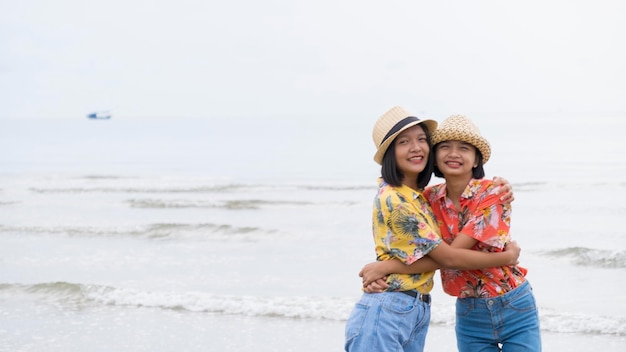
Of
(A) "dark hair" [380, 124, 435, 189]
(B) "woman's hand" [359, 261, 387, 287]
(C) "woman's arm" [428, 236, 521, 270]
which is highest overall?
(A) "dark hair" [380, 124, 435, 189]

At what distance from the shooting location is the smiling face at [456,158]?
312 cm

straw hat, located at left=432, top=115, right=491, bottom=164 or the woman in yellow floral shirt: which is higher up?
straw hat, located at left=432, top=115, right=491, bottom=164

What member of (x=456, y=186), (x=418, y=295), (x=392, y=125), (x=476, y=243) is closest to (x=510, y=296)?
(x=476, y=243)

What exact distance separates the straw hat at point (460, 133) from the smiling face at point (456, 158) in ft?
A: 0.09

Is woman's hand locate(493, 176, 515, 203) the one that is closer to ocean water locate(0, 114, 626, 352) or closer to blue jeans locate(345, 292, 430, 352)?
blue jeans locate(345, 292, 430, 352)

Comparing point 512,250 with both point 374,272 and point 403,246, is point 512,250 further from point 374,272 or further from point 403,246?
point 374,272

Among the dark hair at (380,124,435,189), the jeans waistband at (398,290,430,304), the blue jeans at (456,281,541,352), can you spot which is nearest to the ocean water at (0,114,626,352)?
the blue jeans at (456,281,541,352)

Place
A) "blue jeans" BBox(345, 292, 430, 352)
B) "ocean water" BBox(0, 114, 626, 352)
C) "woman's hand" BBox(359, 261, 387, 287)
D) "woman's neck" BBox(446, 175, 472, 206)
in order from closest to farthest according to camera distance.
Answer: "blue jeans" BBox(345, 292, 430, 352)
"woman's hand" BBox(359, 261, 387, 287)
"woman's neck" BBox(446, 175, 472, 206)
"ocean water" BBox(0, 114, 626, 352)

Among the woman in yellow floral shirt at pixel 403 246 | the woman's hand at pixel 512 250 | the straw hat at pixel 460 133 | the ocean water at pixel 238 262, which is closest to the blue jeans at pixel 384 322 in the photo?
the woman in yellow floral shirt at pixel 403 246

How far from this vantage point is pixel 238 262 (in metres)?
9.88

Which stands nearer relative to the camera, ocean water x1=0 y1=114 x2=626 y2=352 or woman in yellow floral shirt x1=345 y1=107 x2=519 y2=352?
woman in yellow floral shirt x1=345 y1=107 x2=519 y2=352

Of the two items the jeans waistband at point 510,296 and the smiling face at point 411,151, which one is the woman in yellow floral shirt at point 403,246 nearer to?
the smiling face at point 411,151

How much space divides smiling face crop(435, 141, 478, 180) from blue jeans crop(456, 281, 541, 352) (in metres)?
0.53

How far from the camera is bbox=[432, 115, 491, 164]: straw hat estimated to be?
10.2 feet
